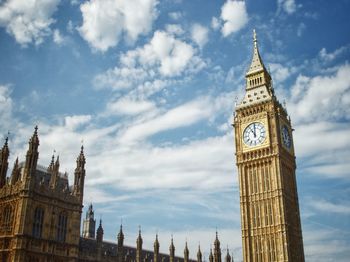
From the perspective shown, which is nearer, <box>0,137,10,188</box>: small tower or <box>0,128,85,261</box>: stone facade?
<box>0,128,85,261</box>: stone facade

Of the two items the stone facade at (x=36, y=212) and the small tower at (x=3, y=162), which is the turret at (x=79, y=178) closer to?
the stone facade at (x=36, y=212)

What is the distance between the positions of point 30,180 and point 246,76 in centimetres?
4981

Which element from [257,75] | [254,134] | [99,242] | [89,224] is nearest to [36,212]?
[99,242]

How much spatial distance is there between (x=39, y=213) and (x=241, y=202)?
3622cm

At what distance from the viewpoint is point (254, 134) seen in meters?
78.7

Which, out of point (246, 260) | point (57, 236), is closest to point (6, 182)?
point (57, 236)

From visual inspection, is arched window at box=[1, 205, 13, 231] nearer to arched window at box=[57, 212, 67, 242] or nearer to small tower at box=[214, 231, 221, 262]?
arched window at box=[57, 212, 67, 242]

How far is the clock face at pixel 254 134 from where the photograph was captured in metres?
77.5

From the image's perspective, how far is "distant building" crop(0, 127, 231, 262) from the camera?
51875mm

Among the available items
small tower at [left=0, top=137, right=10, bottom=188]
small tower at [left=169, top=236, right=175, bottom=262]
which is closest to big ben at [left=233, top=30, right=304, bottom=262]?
small tower at [left=169, top=236, right=175, bottom=262]

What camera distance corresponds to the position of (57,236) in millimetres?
56531

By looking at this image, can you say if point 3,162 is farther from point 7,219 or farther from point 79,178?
point 79,178

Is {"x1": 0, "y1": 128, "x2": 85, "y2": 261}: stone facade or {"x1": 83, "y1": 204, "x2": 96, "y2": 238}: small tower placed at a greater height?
{"x1": 83, "y1": 204, "x2": 96, "y2": 238}: small tower

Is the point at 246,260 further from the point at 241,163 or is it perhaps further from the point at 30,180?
the point at 30,180
